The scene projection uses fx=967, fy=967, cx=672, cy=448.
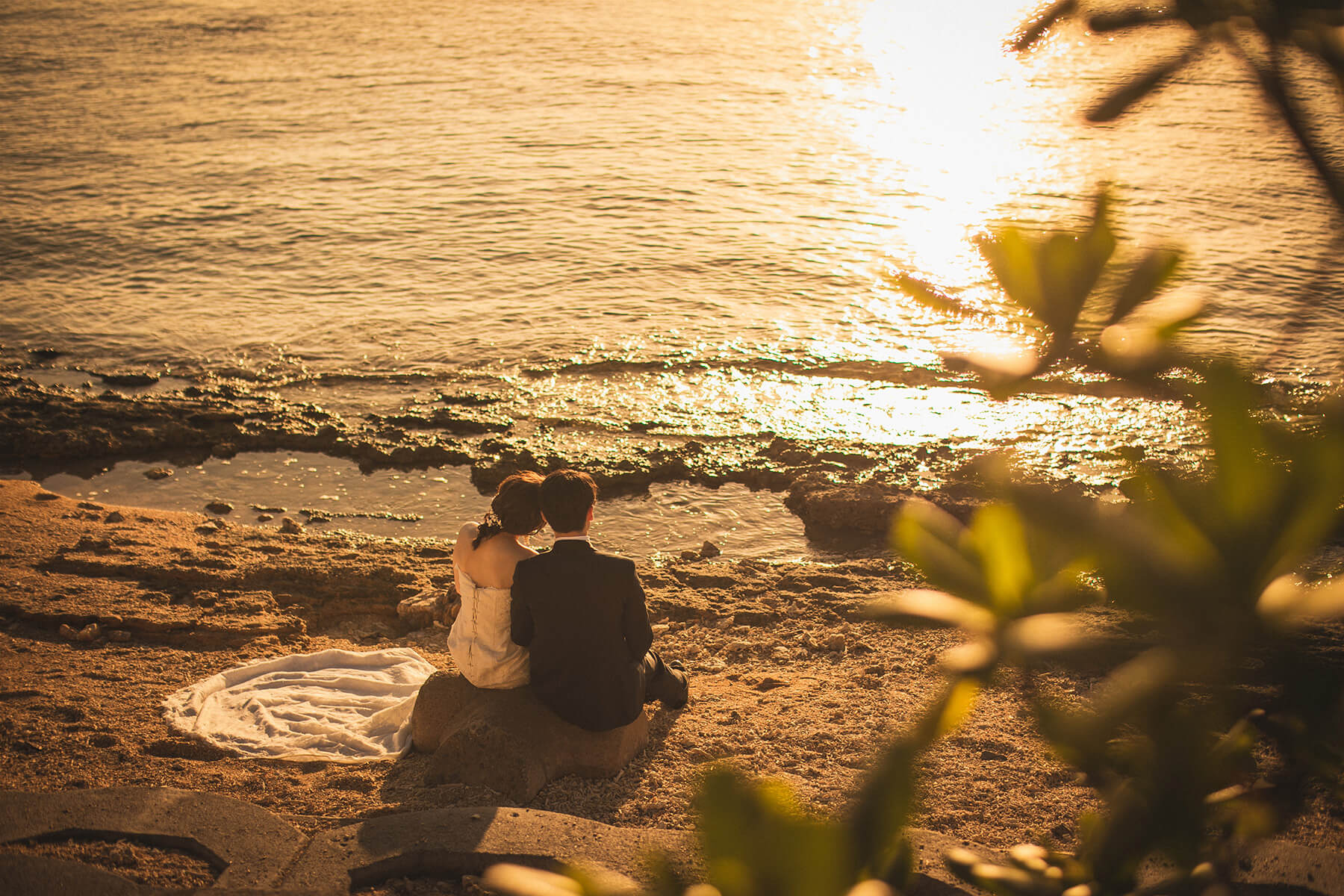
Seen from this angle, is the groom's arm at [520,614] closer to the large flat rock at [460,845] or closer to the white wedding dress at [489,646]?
the white wedding dress at [489,646]

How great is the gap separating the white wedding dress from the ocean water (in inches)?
90.3

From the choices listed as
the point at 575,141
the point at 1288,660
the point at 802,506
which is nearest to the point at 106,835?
the point at 1288,660

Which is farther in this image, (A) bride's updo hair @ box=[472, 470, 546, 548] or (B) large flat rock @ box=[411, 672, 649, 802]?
(A) bride's updo hair @ box=[472, 470, 546, 548]

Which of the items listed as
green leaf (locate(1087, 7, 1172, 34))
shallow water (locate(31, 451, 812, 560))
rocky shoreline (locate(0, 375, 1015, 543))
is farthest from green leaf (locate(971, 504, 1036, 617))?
rocky shoreline (locate(0, 375, 1015, 543))

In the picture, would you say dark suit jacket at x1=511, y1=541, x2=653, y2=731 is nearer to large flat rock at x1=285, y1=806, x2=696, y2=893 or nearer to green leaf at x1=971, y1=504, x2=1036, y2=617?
large flat rock at x1=285, y1=806, x2=696, y2=893

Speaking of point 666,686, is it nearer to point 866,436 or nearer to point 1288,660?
point 1288,660

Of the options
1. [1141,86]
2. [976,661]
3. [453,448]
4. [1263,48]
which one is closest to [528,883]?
[976,661]

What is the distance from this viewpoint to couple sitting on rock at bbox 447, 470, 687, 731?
380 cm

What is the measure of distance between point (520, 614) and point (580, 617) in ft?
0.91

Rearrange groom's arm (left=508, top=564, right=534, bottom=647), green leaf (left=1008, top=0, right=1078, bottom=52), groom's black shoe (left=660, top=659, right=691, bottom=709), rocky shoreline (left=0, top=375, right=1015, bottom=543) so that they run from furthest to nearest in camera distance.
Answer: rocky shoreline (left=0, top=375, right=1015, bottom=543) → groom's black shoe (left=660, top=659, right=691, bottom=709) → groom's arm (left=508, top=564, right=534, bottom=647) → green leaf (left=1008, top=0, right=1078, bottom=52)

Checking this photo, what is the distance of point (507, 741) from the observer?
12.1ft

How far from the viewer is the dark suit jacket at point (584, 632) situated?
379cm

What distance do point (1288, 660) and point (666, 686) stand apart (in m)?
3.44

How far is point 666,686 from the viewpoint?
4.22m
